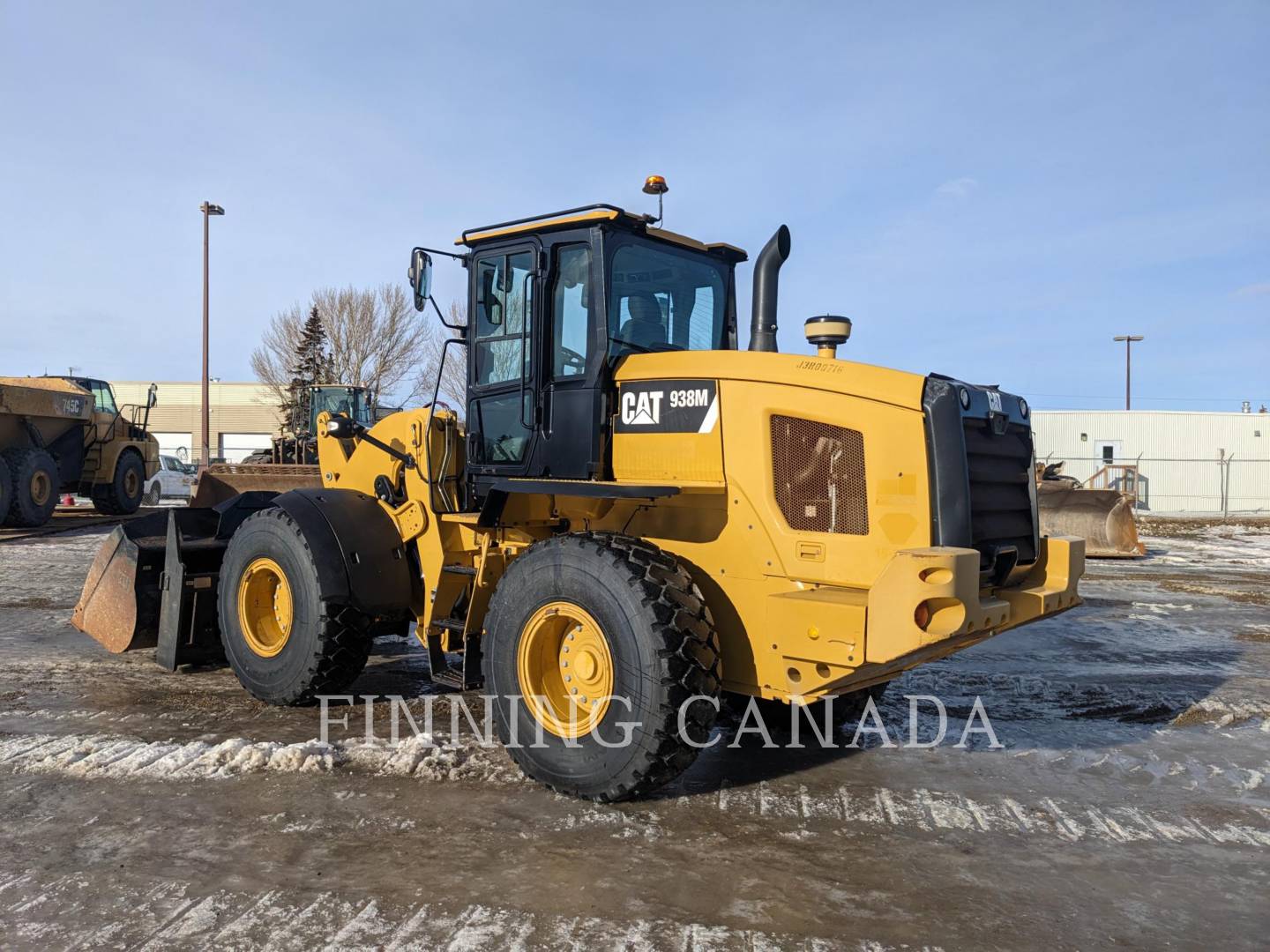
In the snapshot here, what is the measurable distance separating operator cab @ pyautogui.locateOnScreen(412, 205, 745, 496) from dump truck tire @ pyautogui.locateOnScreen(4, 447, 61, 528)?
1435 cm

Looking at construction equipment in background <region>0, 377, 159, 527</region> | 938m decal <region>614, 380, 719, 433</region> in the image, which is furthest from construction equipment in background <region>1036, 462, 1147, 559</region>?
construction equipment in background <region>0, 377, 159, 527</region>

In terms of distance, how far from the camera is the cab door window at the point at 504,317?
5359mm

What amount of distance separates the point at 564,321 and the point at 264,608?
106 inches

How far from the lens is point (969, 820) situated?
4402mm

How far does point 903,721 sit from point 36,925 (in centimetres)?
457

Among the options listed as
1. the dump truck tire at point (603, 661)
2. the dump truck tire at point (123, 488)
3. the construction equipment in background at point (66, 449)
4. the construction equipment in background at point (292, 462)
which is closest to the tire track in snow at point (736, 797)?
the dump truck tire at point (603, 661)

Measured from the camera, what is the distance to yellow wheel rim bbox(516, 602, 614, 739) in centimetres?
450

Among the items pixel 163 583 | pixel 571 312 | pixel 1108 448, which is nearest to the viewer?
pixel 571 312

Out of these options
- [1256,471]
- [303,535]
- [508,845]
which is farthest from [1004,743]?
[1256,471]

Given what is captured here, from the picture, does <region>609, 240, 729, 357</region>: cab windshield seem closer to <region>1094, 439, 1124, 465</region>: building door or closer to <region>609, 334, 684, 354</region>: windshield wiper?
<region>609, 334, 684, 354</region>: windshield wiper

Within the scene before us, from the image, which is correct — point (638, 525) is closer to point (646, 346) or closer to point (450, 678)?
point (646, 346)

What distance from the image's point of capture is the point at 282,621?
239 inches

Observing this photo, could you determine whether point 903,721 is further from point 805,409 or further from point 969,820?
point 805,409

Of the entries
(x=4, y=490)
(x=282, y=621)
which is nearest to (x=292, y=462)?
(x=4, y=490)
